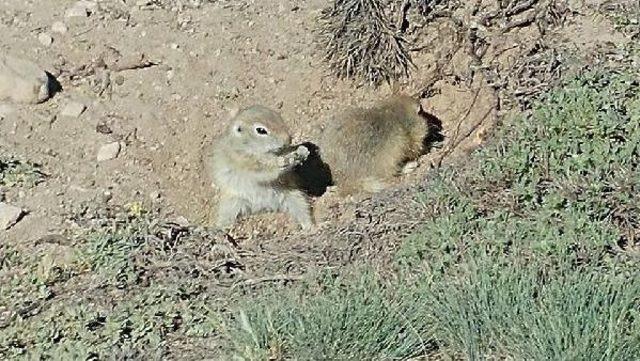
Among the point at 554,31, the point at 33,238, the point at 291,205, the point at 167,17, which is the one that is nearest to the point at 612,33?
the point at 554,31

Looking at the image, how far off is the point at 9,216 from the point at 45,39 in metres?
2.01

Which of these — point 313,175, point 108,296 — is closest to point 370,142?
point 313,175

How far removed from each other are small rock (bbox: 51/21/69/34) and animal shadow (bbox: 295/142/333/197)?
6.28 ft

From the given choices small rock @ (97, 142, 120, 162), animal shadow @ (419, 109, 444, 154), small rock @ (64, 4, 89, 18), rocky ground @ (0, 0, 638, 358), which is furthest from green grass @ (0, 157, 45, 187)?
animal shadow @ (419, 109, 444, 154)

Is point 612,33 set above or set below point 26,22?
above

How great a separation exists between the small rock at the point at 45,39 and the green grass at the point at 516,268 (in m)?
3.21

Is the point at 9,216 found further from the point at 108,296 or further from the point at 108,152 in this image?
the point at 108,296

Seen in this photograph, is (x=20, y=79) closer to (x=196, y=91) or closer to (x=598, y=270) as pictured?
(x=196, y=91)

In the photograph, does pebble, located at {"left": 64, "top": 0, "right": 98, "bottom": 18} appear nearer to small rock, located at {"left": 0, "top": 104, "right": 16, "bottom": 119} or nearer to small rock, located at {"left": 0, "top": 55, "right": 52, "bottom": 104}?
small rock, located at {"left": 0, "top": 55, "right": 52, "bottom": 104}

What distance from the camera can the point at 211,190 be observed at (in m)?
7.73

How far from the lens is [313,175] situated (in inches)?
314

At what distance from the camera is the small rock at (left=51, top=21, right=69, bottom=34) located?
834 centimetres

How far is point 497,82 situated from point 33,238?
3.04m

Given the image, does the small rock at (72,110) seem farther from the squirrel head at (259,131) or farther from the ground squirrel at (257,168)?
the squirrel head at (259,131)
